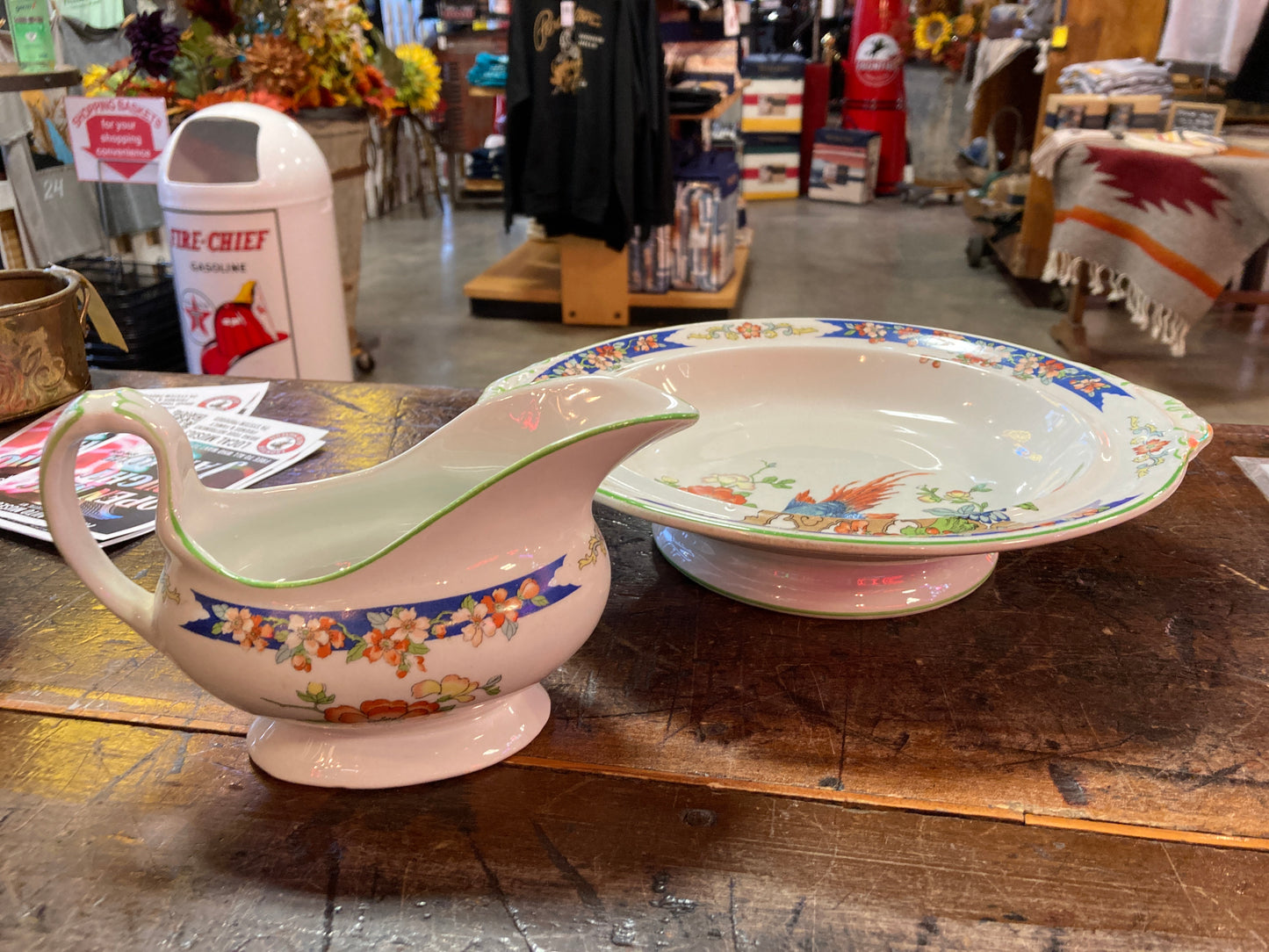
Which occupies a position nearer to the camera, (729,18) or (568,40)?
(568,40)

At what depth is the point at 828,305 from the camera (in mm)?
3893

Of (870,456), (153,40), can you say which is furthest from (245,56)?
(870,456)

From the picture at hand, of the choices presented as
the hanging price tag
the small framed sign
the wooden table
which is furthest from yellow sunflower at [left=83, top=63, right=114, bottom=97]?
the small framed sign

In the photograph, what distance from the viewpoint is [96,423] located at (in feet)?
1.63

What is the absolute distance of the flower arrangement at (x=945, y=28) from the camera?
18.9ft

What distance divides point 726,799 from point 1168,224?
2934mm

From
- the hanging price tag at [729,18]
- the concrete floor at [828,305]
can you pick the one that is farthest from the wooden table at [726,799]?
the hanging price tag at [729,18]

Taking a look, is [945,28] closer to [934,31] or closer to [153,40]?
[934,31]

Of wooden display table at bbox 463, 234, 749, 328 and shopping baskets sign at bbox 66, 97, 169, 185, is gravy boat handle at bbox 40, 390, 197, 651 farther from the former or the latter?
wooden display table at bbox 463, 234, 749, 328

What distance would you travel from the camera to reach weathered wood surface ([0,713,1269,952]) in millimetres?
471

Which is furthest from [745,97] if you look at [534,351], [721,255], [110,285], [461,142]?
[110,285]

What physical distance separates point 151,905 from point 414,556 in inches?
8.4

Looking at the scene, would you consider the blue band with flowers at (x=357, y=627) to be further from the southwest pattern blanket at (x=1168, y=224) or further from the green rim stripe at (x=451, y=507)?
the southwest pattern blanket at (x=1168, y=224)

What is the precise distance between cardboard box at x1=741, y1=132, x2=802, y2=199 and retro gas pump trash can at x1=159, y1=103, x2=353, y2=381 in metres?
4.25
